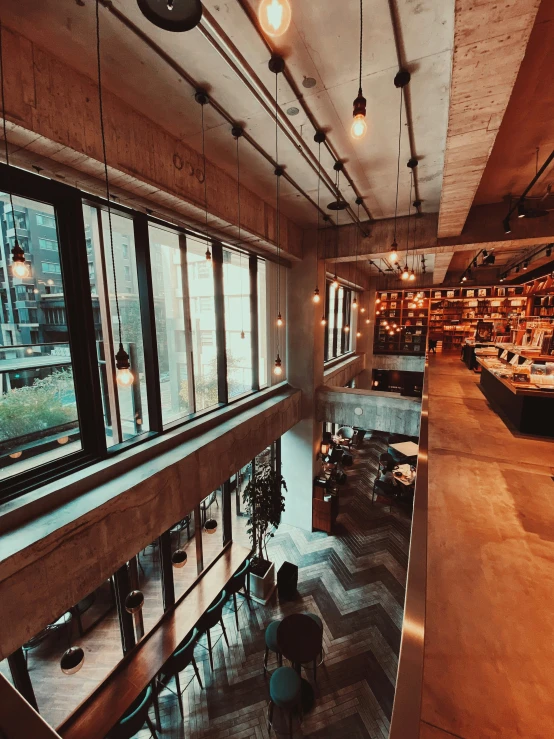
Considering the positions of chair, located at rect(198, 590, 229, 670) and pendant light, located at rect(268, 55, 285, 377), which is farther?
chair, located at rect(198, 590, 229, 670)

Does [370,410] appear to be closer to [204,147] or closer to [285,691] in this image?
[285,691]

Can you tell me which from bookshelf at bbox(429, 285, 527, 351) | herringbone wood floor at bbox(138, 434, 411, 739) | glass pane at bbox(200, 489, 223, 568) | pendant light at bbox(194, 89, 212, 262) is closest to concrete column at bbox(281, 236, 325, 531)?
herringbone wood floor at bbox(138, 434, 411, 739)

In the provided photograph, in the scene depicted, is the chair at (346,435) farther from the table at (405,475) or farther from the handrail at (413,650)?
the handrail at (413,650)

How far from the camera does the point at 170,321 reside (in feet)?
15.4

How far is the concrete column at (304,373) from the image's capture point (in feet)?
24.1

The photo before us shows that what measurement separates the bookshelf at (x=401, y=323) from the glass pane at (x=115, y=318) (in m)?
12.4

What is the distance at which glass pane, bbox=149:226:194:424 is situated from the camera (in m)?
4.44

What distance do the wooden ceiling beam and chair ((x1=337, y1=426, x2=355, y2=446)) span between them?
31.6 feet

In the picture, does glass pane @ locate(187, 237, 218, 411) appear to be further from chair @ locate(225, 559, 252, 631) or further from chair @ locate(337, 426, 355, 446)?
chair @ locate(337, 426, 355, 446)

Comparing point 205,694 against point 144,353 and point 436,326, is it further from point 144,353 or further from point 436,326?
point 436,326

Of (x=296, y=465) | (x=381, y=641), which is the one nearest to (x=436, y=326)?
(x=296, y=465)

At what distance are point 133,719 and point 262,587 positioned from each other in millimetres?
2693

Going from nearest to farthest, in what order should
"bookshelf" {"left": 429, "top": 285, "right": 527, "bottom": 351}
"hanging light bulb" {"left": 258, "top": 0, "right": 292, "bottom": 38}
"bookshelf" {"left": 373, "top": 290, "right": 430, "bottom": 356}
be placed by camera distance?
1. "hanging light bulb" {"left": 258, "top": 0, "right": 292, "bottom": 38}
2. "bookshelf" {"left": 429, "top": 285, "right": 527, "bottom": 351}
3. "bookshelf" {"left": 373, "top": 290, "right": 430, "bottom": 356}

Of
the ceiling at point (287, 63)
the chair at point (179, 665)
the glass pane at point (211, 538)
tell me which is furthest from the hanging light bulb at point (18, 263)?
the chair at point (179, 665)
